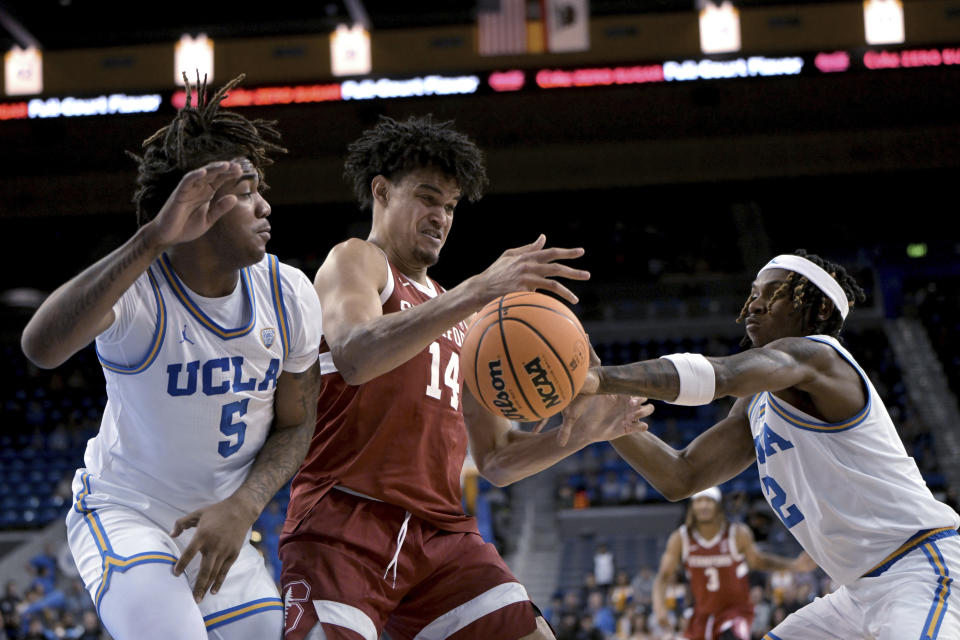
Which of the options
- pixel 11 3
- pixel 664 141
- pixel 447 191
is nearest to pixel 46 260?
pixel 11 3

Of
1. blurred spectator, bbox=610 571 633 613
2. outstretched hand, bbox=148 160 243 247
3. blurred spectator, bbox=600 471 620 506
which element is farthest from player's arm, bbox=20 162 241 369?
blurred spectator, bbox=600 471 620 506

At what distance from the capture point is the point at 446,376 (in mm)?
3775

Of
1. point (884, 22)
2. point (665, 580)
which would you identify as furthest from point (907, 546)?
point (884, 22)

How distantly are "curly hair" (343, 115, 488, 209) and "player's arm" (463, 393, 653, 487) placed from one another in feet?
2.92

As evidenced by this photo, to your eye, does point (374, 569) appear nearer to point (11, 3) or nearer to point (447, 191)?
point (447, 191)

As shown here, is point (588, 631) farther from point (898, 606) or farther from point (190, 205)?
point (190, 205)

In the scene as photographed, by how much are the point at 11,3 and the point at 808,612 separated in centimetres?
1616

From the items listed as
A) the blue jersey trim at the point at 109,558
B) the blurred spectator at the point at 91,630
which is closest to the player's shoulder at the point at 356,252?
the blue jersey trim at the point at 109,558

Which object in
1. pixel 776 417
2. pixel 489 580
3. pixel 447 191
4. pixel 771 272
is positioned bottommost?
pixel 489 580

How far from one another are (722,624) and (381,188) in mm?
5093

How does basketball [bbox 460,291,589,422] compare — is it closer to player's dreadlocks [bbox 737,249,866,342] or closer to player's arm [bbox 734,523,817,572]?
player's dreadlocks [bbox 737,249,866,342]

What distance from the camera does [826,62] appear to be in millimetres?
14211

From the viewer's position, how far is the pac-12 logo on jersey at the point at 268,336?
124 inches

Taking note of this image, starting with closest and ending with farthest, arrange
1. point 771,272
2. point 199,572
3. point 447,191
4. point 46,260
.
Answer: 1. point 199,572
2. point 447,191
3. point 771,272
4. point 46,260
